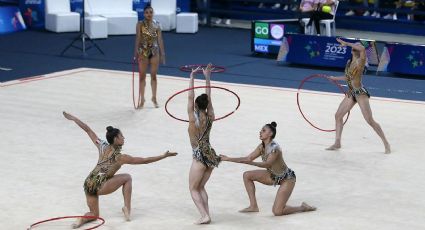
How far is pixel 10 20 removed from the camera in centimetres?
2734

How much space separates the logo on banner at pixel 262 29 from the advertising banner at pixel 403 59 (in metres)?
3.50

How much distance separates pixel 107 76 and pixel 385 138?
845 cm

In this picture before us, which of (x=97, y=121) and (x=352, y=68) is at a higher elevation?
(x=352, y=68)

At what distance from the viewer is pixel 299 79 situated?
2028 centimetres

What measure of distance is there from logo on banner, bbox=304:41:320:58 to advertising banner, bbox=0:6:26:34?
10.4m

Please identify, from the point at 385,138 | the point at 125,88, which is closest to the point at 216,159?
the point at 385,138

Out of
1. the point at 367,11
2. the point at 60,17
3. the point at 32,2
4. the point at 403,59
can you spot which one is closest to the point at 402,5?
the point at 367,11

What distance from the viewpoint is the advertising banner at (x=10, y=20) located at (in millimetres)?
26969

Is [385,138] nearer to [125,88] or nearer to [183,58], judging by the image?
[125,88]

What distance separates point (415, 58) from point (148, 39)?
7.28m

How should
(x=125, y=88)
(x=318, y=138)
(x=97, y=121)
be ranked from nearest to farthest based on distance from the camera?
(x=318, y=138) < (x=97, y=121) < (x=125, y=88)

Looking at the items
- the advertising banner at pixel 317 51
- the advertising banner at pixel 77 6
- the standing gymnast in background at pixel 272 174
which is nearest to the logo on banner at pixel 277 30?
the advertising banner at pixel 317 51

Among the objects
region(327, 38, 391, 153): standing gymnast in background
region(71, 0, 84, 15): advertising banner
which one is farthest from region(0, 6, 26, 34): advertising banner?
region(327, 38, 391, 153): standing gymnast in background

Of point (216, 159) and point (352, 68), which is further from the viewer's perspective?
point (352, 68)
